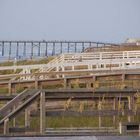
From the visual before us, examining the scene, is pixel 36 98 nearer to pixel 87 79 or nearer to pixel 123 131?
pixel 123 131

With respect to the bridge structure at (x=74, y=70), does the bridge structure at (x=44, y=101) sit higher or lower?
lower

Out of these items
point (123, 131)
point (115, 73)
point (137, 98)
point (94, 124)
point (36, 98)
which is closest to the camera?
point (123, 131)

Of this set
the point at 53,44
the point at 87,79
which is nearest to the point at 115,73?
the point at 87,79

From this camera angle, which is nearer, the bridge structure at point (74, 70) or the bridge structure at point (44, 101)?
the bridge structure at point (44, 101)

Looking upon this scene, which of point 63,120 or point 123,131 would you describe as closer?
point 123,131

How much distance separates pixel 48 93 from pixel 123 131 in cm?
296

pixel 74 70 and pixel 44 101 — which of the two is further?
pixel 74 70

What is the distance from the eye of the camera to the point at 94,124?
58.4ft

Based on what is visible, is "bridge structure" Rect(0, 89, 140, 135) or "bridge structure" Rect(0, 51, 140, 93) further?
"bridge structure" Rect(0, 51, 140, 93)

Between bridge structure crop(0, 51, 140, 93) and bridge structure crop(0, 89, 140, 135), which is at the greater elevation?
bridge structure crop(0, 51, 140, 93)

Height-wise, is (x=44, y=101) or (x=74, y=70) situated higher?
(x=74, y=70)

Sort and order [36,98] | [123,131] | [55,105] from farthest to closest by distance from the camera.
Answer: [55,105] → [36,98] → [123,131]

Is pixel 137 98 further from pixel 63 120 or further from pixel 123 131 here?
pixel 63 120

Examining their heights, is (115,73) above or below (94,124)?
above
